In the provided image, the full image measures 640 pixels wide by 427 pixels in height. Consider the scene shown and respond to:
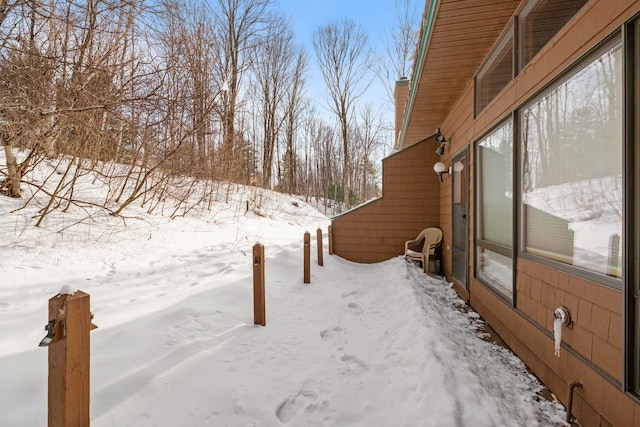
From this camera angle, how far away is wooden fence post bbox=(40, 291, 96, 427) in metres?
1.23

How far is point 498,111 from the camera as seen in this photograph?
3281mm

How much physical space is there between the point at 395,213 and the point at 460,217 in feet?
6.47

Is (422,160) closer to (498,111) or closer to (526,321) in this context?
(498,111)

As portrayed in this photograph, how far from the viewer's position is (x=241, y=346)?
105 inches

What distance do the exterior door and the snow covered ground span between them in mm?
466

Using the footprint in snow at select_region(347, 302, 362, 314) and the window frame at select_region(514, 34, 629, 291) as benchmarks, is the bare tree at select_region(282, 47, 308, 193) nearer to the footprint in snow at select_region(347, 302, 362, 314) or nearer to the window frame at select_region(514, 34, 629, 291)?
the footprint in snow at select_region(347, 302, 362, 314)

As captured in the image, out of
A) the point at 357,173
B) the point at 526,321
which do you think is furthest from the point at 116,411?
the point at 357,173

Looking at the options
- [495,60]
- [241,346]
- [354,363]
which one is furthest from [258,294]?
[495,60]

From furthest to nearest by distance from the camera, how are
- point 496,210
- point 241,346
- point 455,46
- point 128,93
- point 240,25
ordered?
point 240,25
point 128,93
point 455,46
point 496,210
point 241,346

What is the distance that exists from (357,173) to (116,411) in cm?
2385

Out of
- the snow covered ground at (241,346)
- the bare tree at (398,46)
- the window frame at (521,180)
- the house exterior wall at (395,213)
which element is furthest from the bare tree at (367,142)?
the window frame at (521,180)

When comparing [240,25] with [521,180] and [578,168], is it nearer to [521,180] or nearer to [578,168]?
[521,180]

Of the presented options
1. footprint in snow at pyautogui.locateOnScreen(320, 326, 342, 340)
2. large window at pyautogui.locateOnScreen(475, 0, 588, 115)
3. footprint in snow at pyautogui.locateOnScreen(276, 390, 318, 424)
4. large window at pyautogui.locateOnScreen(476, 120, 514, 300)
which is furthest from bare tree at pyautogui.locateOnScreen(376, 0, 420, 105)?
footprint in snow at pyautogui.locateOnScreen(276, 390, 318, 424)

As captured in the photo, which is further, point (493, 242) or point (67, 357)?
point (493, 242)
